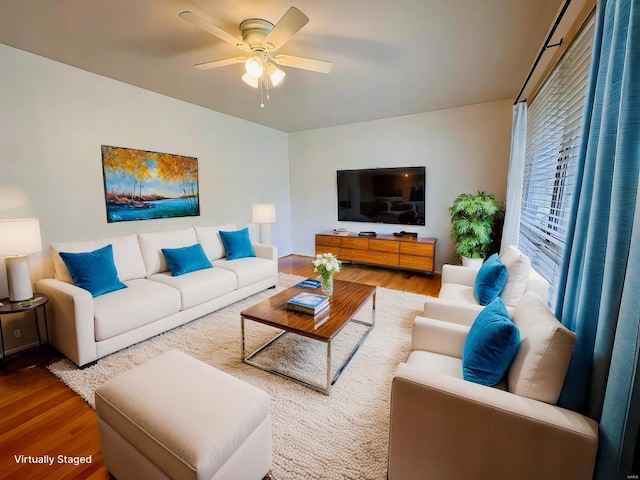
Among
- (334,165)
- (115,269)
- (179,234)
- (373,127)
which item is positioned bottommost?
(115,269)

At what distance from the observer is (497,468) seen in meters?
1.06

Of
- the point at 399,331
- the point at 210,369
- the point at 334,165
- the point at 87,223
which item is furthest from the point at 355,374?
the point at 334,165

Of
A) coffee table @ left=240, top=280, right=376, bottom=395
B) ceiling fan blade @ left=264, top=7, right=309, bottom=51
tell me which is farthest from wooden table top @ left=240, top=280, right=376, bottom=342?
ceiling fan blade @ left=264, top=7, right=309, bottom=51

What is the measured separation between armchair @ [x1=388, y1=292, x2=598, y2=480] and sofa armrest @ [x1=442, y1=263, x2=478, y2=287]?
1.73 m

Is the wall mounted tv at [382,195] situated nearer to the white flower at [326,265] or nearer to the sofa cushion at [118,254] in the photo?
the white flower at [326,265]

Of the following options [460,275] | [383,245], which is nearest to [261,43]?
[460,275]

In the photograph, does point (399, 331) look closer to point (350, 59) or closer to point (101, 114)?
point (350, 59)

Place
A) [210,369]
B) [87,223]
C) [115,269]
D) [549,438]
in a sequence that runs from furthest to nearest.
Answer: [87,223], [115,269], [210,369], [549,438]

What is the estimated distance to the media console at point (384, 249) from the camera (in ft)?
14.5

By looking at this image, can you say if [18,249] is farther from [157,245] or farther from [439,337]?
[439,337]

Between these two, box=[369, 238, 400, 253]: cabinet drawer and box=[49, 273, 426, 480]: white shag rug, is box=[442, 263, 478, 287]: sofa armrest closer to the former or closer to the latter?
box=[49, 273, 426, 480]: white shag rug

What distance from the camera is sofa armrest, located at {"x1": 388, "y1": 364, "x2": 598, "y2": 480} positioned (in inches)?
38.3

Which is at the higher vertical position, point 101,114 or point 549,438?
point 101,114

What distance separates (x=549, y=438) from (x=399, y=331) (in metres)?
1.77
